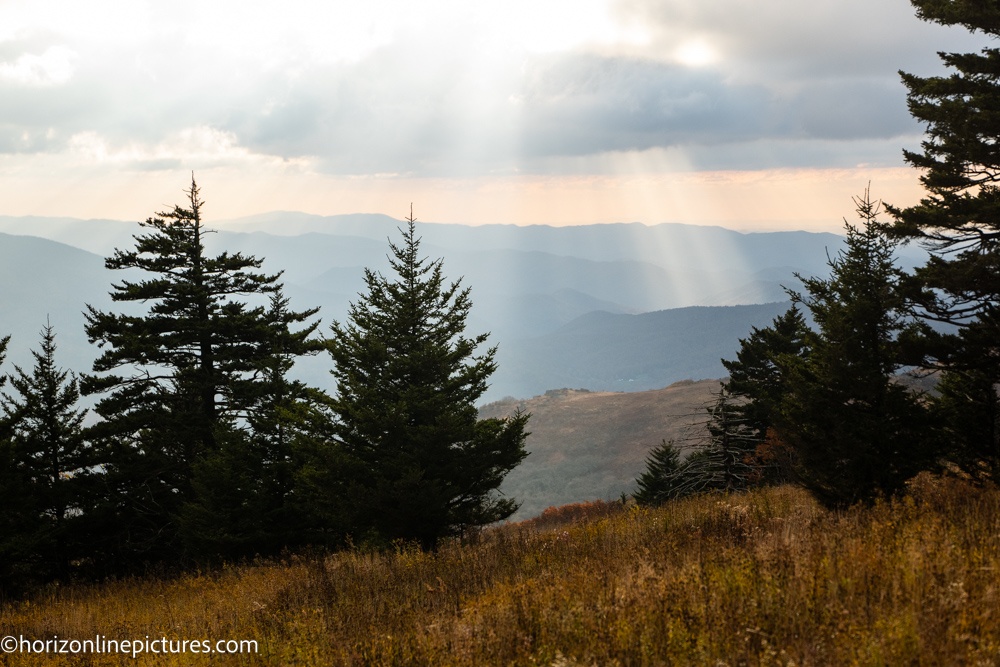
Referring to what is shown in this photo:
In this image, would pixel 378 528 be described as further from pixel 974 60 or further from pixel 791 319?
pixel 791 319

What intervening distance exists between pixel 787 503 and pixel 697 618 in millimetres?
7070

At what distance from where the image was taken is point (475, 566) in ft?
27.6

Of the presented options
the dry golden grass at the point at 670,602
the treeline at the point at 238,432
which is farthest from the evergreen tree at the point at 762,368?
the dry golden grass at the point at 670,602

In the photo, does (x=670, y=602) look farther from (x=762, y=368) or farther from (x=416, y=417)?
(x=762, y=368)

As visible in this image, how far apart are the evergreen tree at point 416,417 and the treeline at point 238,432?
0.05 m

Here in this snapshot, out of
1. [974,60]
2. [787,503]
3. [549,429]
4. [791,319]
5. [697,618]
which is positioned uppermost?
[974,60]

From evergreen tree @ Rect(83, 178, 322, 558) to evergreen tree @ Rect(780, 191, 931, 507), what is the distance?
18.3 metres

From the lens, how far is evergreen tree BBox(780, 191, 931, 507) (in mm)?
10273

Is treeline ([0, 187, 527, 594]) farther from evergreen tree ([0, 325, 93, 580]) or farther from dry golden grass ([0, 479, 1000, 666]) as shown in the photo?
dry golden grass ([0, 479, 1000, 666])

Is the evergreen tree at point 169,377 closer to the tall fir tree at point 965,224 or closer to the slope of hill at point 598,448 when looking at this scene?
the tall fir tree at point 965,224

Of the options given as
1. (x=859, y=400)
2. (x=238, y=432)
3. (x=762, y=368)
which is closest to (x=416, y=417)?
(x=238, y=432)

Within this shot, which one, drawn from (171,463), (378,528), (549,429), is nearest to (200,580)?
(378,528)

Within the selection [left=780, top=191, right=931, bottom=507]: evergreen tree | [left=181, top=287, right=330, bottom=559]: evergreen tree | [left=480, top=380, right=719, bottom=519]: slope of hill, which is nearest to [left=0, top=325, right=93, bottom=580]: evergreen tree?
[left=181, top=287, right=330, bottom=559]: evergreen tree

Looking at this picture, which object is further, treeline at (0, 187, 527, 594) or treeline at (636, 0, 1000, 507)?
treeline at (0, 187, 527, 594)
